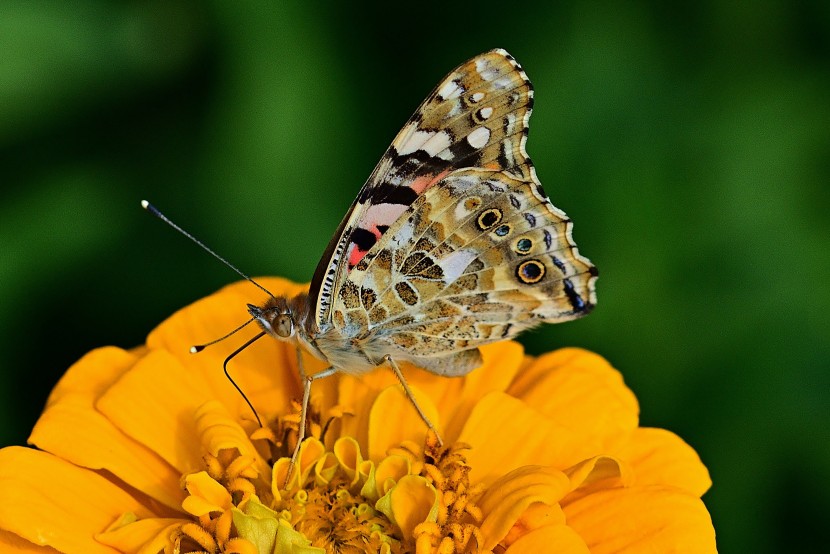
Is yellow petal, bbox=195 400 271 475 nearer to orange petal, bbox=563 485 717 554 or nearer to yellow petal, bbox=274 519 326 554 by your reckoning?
yellow petal, bbox=274 519 326 554

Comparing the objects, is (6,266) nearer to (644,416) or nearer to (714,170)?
A: (644,416)

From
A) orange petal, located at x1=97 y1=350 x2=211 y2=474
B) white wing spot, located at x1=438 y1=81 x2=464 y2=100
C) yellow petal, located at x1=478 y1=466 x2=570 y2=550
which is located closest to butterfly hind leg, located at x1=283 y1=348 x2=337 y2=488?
orange petal, located at x1=97 y1=350 x2=211 y2=474

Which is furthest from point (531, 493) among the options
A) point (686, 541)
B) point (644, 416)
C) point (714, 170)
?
point (714, 170)

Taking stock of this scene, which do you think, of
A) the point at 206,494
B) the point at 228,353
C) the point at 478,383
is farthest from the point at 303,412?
the point at 478,383

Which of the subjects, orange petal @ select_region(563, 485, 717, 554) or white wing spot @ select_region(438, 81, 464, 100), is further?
white wing spot @ select_region(438, 81, 464, 100)

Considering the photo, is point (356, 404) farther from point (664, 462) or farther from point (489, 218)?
point (664, 462)

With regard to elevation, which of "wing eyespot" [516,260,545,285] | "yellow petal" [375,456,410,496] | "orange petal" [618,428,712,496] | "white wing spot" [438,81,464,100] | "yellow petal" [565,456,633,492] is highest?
"white wing spot" [438,81,464,100]

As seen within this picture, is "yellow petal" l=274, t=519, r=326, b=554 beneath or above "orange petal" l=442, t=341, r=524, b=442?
beneath
